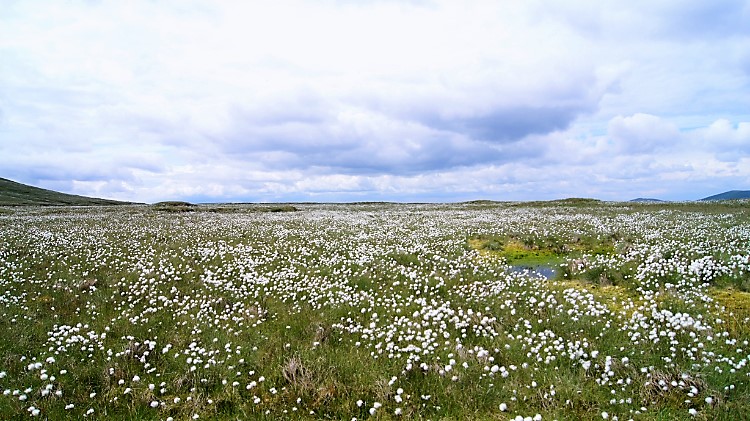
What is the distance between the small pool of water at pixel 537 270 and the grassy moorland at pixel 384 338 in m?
0.70

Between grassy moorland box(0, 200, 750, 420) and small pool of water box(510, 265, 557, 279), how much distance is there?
697 mm

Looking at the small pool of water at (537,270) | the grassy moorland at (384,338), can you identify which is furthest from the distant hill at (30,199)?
the small pool of water at (537,270)

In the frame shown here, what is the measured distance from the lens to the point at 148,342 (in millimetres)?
8727

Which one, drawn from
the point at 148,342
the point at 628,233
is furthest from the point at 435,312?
the point at 628,233

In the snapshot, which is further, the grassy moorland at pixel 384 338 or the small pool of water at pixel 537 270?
the small pool of water at pixel 537 270

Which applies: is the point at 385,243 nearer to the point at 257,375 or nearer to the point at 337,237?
the point at 337,237

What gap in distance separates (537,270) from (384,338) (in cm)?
808

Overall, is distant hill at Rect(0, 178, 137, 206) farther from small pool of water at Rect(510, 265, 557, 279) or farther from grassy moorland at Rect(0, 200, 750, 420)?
small pool of water at Rect(510, 265, 557, 279)

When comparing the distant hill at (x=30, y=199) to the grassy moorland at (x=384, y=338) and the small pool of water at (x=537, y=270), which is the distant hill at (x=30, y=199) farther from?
the small pool of water at (x=537, y=270)

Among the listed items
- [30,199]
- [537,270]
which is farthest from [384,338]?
[30,199]

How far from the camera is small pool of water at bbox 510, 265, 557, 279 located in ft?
45.4

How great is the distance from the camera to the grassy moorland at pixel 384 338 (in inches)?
258

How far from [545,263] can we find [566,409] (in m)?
10.5

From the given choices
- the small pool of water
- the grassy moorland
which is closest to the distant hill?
the grassy moorland
